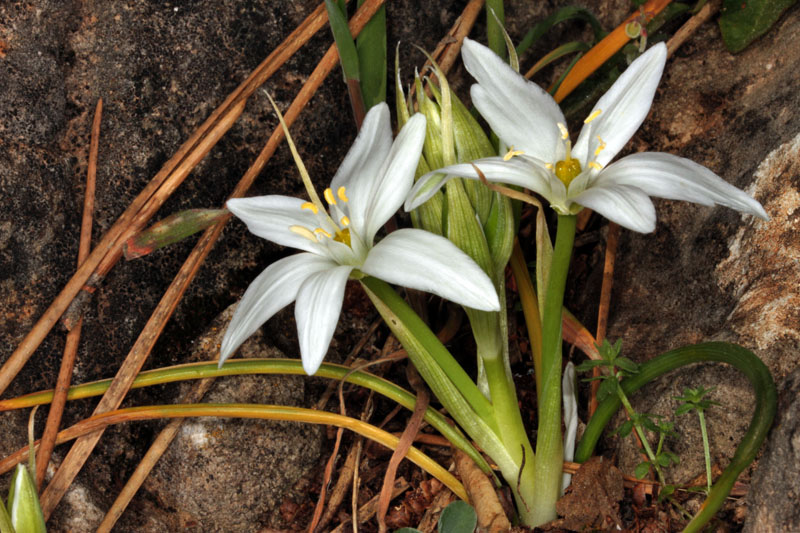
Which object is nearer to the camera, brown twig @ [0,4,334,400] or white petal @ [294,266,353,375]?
white petal @ [294,266,353,375]

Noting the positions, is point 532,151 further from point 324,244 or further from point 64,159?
point 64,159

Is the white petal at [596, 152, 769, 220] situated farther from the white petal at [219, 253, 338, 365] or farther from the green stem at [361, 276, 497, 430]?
the white petal at [219, 253, 338, 365]

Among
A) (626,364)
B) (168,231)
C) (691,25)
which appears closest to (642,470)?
(626,364)

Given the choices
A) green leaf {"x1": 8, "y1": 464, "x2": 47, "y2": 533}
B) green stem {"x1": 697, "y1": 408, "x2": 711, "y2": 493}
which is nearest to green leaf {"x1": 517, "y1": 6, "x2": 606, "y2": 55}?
green stem {"x1": 697, "y1": 408, "x2": 711, "y2": 493}

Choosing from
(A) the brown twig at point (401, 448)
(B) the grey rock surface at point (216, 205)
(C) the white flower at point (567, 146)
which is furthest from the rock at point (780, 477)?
(A) the brown twig at point (401, 448)

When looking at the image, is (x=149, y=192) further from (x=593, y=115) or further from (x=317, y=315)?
(x=593, y=115)
